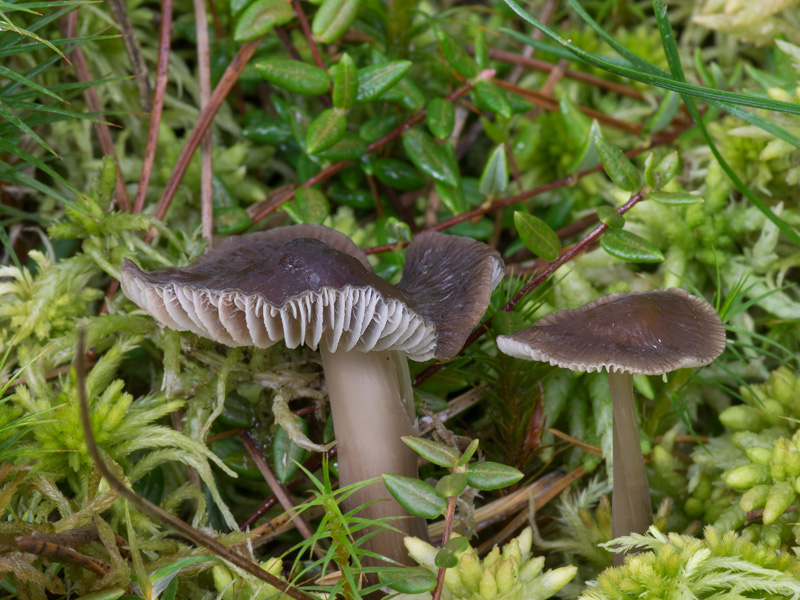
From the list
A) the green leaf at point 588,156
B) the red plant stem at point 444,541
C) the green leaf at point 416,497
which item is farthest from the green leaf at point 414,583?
the green leaf at point 588,156

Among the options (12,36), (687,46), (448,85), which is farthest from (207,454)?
(687,46)

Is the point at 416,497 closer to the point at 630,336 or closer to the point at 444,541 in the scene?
the point at 444,541

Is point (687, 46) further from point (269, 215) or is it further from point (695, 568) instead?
point (695, 568)

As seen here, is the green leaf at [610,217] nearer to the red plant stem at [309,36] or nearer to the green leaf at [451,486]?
the green leaf at [451,486]

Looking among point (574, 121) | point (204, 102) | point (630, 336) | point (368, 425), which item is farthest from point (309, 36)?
point (630, 336)

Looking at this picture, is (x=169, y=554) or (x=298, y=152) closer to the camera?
(x=169, y=554)

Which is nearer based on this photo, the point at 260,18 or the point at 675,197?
the point at 675,197
